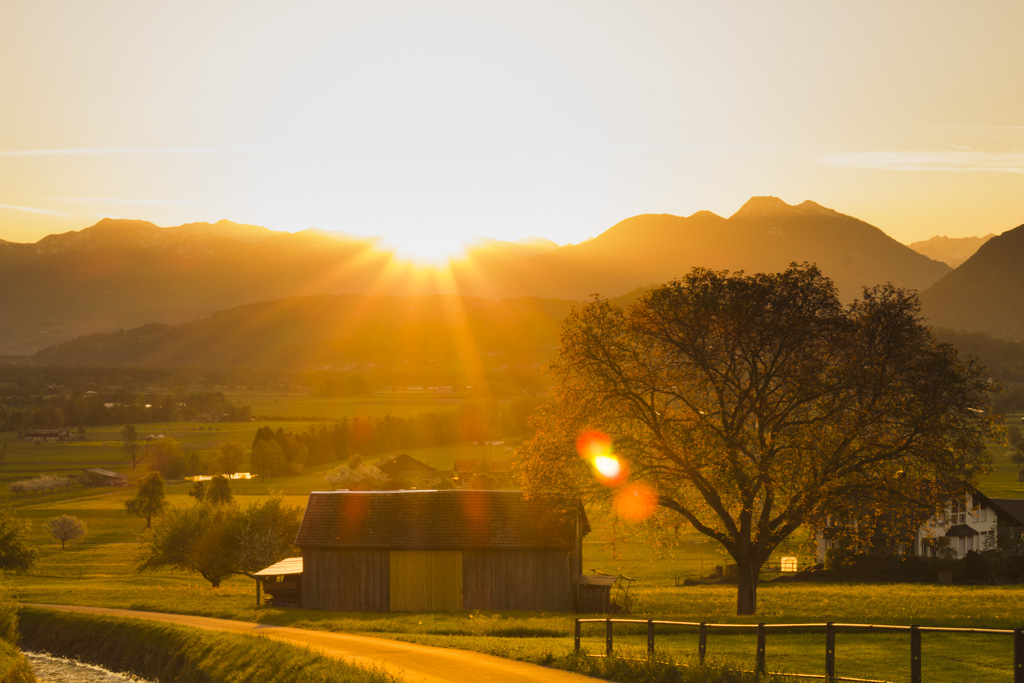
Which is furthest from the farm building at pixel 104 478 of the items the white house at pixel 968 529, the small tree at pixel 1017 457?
the small tree at pixel 1017 457

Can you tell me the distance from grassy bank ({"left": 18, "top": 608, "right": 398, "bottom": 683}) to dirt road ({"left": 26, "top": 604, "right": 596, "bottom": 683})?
79 centimetres

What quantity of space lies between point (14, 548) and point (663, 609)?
176 ft

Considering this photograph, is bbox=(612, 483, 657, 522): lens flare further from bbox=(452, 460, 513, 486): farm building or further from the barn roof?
bbox=(452, 460, 513, 486): farm building

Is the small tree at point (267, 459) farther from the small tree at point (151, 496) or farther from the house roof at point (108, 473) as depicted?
the small tree at point (151, 496)

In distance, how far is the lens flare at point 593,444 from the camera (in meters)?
32.4

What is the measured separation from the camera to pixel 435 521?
42688 millimetres

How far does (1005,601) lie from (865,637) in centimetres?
1516

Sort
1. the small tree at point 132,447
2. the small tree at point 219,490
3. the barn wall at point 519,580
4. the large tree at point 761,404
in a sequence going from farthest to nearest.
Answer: the small tree at point 132,447
the small tree at point 219,490
the barn wall at point 519,580
the large tree at point 761,404

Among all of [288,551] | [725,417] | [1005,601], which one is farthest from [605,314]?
[288,551]

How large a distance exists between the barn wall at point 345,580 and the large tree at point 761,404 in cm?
1256

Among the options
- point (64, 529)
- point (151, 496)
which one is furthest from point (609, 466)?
point (151, 496)

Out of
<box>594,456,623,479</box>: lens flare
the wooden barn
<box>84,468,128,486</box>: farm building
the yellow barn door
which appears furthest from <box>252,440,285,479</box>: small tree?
<box>594,456,623,479</box>: lens flare

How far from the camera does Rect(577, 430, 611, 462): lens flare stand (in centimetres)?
3244

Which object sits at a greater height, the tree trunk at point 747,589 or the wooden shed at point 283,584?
the tree trunk at point 747,589
